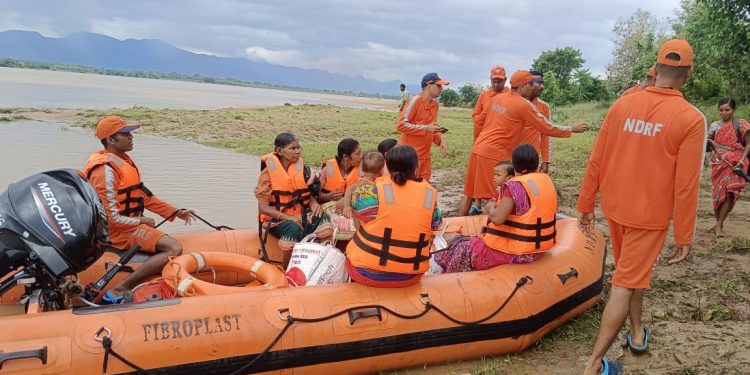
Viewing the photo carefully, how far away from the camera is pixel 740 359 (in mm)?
2949

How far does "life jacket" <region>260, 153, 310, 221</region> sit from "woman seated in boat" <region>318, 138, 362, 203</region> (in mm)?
330

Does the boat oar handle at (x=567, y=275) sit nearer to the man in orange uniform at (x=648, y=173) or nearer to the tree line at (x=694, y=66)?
the man in orange uniform at (x=648, y=173)

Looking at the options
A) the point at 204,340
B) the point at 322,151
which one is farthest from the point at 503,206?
the point at 322,151

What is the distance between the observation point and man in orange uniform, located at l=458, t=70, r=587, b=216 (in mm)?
5059

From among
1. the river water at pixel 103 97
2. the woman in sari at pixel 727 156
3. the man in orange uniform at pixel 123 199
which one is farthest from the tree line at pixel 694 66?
the river water at pixel 103 97

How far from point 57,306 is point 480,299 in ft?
7.44

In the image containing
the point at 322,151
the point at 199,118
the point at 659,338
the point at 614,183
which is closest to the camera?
the point at 614,183

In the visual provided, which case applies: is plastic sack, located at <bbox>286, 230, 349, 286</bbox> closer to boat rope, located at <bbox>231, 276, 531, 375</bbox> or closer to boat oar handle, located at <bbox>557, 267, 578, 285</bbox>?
boat rope, located at <bbox>231, 276, 531, 375</bbox>

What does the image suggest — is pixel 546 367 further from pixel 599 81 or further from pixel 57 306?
pixel 599 81

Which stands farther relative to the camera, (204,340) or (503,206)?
(503,206)

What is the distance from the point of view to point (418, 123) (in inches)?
218

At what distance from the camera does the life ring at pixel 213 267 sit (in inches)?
127

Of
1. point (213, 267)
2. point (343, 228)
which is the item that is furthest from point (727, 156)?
point (213, 267)

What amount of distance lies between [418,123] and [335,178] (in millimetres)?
1352
